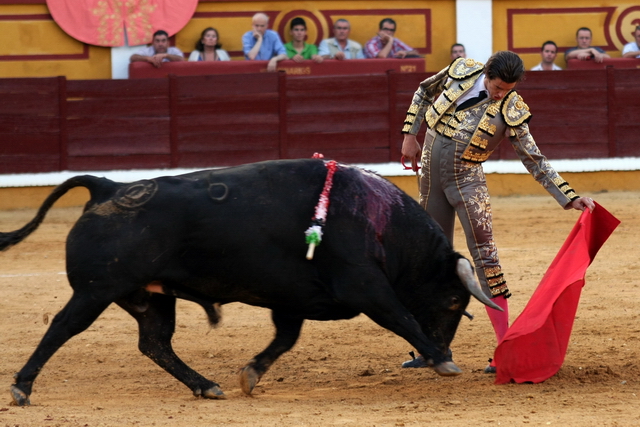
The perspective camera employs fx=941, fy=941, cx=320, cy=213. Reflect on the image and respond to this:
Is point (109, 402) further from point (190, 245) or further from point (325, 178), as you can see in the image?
point (325, 178)

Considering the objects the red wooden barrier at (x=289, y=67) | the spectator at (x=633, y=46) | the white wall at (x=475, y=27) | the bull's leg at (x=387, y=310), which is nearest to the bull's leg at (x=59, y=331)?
the bull's leg at (x=387, y=310)

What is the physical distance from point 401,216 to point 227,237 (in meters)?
0.64

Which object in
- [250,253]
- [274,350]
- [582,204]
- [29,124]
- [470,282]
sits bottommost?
[274,350]

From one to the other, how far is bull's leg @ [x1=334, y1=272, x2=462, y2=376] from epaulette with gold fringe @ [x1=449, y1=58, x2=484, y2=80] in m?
0.93

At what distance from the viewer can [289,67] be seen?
944 cm

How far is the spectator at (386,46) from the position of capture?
31.8 feet

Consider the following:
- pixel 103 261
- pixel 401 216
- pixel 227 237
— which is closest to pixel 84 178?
pixel 103 261

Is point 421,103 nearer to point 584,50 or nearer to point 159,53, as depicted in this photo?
point 159,53

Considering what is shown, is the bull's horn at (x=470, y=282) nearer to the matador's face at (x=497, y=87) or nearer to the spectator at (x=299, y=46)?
the matador's face at (x=497, y=87)

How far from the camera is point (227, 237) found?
328cm

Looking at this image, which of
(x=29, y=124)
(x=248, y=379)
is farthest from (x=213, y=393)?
(x=29, y=124)

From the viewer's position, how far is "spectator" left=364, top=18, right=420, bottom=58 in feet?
31.8

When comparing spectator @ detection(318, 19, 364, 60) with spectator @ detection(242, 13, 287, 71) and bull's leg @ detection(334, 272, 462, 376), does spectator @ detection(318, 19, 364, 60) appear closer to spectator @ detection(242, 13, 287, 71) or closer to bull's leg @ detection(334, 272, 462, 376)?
spectator @ detection(242, 13, 287, 71)

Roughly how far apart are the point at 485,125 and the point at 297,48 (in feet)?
20.2
